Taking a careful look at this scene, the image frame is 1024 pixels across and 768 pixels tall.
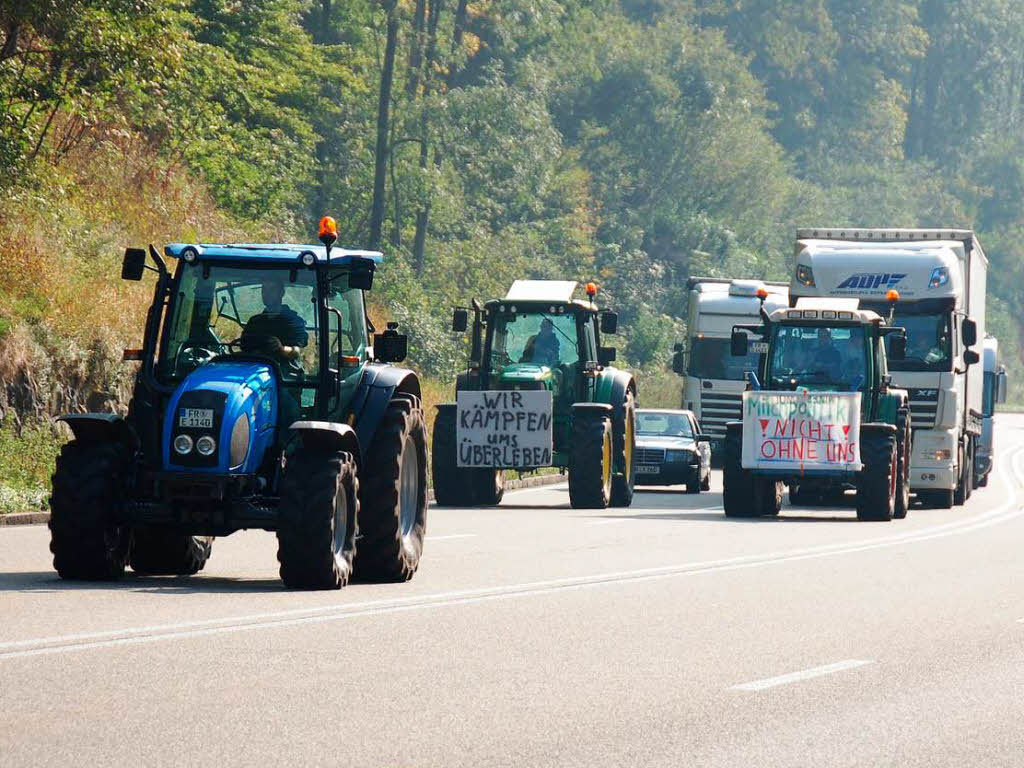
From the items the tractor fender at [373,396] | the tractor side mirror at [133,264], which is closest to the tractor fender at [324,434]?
the tractor fender at [373,396]

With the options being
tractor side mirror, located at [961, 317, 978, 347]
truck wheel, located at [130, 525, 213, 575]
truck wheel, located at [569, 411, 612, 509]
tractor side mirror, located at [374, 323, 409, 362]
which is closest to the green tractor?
truck wheel, located at [569, 411, 612, 509]

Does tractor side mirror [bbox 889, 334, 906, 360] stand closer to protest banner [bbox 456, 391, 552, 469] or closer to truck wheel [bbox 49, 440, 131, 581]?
protest banner [bbox 456, 391, 552, 469]

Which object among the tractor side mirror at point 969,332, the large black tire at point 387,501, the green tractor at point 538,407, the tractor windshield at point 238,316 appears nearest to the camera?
the large black tire at point 387,501

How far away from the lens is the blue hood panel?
13.6 metres

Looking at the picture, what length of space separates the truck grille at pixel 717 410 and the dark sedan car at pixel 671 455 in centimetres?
741

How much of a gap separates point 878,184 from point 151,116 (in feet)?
217

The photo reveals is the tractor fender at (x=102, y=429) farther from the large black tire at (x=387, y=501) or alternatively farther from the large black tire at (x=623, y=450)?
the large black tire at (x=623, y=450)

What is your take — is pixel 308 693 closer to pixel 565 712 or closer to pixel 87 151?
pixel 565 712

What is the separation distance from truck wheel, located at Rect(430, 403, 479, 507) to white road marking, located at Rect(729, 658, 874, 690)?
16.2 m

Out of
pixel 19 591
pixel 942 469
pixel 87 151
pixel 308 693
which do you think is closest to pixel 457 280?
pixel 87 151

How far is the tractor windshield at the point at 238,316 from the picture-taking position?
14.7 m

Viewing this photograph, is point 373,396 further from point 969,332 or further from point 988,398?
point 988,398

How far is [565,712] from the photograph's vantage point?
29.5 ft

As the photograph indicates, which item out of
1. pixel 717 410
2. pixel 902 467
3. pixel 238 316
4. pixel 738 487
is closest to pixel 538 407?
pixel 738 487
